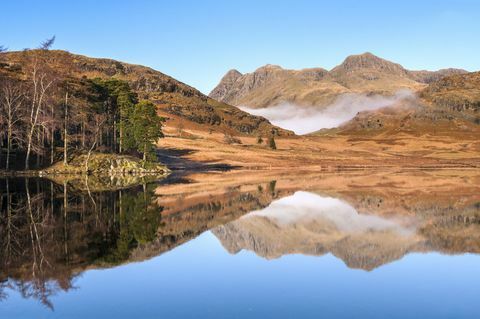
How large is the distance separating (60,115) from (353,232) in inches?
2568

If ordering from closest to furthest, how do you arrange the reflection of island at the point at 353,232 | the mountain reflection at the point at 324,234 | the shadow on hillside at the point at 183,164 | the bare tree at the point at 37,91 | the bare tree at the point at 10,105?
the mountain reflection at the point at 324,234 → the reflection of island at the point at 353,232 → the bare tree at the point at 37,91 → the bare tree at the point at 10,105 → the shadow on hillside at the point at 183,164

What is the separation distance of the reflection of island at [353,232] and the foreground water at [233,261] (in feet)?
0.26

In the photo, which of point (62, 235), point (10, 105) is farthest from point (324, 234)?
point (10, 105)

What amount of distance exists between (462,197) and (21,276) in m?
42.3

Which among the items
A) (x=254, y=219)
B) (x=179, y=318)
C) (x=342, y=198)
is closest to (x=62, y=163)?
(x=342, y=198)

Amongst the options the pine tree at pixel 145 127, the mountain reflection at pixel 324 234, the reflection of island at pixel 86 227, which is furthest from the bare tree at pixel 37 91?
the mountain reflection at pixel 324 234

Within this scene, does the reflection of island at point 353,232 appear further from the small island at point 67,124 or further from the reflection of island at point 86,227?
the small island at point 67,124

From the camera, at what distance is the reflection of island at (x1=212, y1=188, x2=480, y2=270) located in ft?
73.9

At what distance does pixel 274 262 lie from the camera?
20156 mm

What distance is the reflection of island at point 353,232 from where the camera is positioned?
73.9 feet

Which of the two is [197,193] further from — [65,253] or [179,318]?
[179,318]

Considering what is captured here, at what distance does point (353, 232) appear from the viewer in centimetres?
2755

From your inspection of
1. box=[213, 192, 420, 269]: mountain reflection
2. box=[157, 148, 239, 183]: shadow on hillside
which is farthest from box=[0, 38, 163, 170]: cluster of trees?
box=[213, 192, 420, 269]: mountain reflection

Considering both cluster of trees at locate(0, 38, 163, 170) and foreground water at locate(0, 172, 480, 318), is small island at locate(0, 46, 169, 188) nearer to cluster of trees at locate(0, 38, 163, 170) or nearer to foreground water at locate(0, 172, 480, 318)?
cluster of trees at locate(0, 38, 163, 170)
